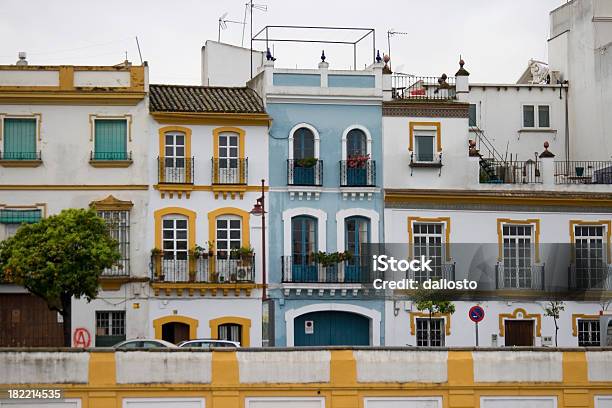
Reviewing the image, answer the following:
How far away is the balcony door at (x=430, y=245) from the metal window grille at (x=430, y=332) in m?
1.69

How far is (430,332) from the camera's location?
2285 inches

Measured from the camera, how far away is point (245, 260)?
5647 cm

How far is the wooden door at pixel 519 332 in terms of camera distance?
58.6 m

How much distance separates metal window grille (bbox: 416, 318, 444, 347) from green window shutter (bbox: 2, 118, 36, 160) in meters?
15.6

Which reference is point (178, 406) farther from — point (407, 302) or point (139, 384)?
point (407, 302)

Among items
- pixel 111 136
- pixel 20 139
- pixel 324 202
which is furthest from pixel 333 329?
pixel 20 139

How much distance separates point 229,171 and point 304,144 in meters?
3.22

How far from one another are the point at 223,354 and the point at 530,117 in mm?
29926

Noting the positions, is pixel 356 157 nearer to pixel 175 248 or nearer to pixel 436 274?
pixel 436 274

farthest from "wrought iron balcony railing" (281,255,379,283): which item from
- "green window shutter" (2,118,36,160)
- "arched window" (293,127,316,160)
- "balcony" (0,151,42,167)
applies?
"green window shutter" (2,118,36,160)

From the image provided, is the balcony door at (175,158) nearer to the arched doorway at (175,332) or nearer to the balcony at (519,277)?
the arched doorway at (175,332)

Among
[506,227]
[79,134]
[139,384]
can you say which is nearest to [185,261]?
[79,134]

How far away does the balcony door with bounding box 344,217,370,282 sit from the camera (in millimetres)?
57625

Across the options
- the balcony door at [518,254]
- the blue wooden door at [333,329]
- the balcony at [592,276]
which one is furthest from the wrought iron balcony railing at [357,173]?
the balcony at [592,276]
